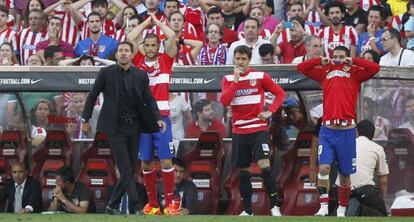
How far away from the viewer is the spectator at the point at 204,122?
20500 mm

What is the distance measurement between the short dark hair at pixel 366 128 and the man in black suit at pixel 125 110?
106 inches

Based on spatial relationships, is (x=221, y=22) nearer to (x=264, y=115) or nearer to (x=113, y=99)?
(x=264, y=115)

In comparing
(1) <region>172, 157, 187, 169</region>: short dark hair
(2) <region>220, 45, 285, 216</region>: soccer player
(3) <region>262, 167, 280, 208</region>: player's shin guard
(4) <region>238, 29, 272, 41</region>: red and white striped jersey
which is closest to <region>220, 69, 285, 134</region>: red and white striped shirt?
(2) <region>220, 45, 285, 216</region>: soccer player

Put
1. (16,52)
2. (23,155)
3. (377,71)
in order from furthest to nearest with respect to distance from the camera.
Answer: (16,52) < (23,155) < (377,71)

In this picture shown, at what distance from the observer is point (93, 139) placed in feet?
68.6

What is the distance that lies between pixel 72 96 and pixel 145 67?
107 inches

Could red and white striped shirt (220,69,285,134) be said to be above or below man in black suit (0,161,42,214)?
above

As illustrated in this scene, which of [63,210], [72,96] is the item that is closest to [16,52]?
[72,96]

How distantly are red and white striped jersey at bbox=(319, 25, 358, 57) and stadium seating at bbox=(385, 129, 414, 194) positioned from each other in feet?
9.15

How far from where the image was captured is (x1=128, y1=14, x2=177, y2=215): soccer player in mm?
18266

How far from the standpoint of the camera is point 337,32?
22.3 m

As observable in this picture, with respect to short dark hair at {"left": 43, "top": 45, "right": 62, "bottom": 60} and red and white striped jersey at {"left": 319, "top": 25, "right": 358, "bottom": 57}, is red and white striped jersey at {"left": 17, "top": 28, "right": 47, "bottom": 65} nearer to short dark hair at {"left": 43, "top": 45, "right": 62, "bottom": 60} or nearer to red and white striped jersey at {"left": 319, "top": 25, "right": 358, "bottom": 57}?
short dark hair at {"left": 43, "top": 45, "right": 62, "bottom": 60}

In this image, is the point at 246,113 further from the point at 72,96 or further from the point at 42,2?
the point at 42,2

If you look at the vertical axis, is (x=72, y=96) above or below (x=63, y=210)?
above
